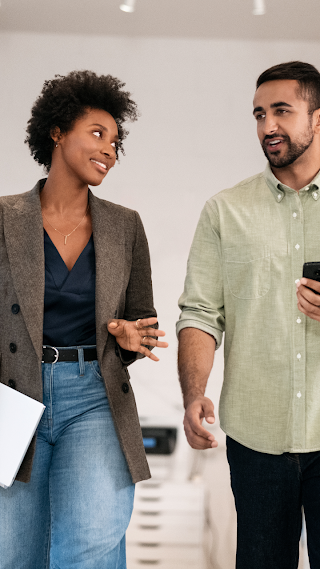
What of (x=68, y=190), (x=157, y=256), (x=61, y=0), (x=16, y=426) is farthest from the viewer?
(x=157, y=256)

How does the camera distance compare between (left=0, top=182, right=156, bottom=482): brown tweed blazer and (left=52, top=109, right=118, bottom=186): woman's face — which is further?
(left=52, top=109, right=118, bottom=186): woman's face

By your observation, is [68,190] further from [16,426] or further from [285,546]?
[285,546]

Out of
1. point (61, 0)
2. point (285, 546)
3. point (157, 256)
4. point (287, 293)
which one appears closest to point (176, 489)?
point (157, 256)

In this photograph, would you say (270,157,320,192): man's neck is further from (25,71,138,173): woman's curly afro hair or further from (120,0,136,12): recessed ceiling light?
(120,0,136,12): recessed ceiling light

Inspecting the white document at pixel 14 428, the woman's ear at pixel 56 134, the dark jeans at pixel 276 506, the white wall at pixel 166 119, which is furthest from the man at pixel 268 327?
the white wall at pixel 166 119

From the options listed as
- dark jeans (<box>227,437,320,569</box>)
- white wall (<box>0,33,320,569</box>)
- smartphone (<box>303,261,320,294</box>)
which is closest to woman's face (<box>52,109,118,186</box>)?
smartphone (<box>303,261,320,294</box>)

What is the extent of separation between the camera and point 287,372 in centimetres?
149

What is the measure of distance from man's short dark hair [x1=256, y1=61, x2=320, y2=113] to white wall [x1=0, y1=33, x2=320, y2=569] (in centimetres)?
138

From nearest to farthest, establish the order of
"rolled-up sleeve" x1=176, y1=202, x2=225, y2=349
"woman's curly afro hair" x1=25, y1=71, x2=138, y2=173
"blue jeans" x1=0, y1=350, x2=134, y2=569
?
"blue jeans" x1=0, y1=350, x2=134, y2=569
"rolled-up sleeve" x1=176, y1=202, x2=225, y2=349
"woman's curly afro hair" x1=25, y1=71, x2=138, y2=173

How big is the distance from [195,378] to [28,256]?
0.55 m

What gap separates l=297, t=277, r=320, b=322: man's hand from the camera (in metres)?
1.37

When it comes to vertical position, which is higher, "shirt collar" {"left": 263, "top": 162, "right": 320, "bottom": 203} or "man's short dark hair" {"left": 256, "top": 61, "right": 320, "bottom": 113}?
"man's short dark hair" {"left": 256, "top": 61, "right": 320, "bottom": 113}

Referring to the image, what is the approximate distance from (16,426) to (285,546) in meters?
0.75

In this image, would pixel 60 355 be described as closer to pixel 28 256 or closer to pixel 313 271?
pixel 28 256
